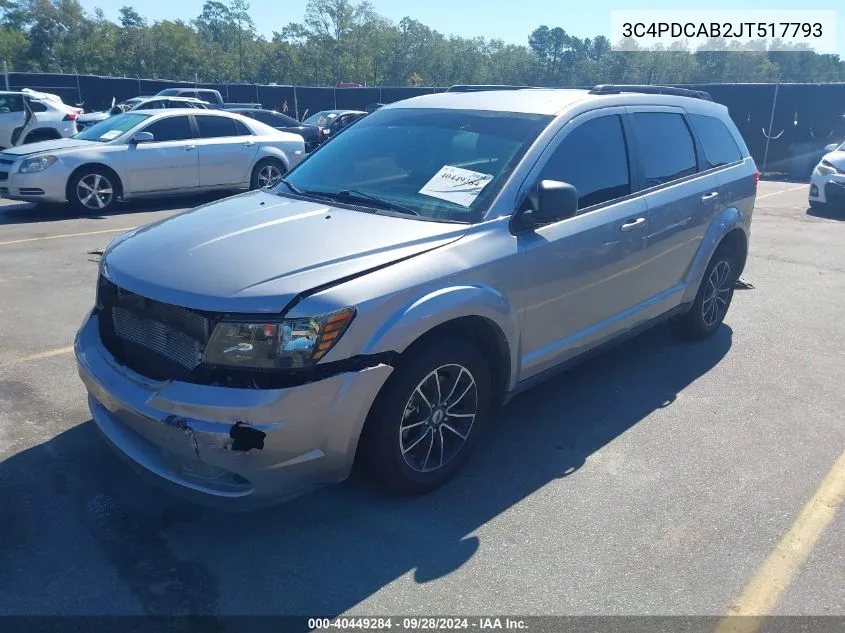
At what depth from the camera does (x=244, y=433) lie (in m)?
2.79

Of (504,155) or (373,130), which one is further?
(373,130)

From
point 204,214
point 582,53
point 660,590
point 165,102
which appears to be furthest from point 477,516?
point 582,53

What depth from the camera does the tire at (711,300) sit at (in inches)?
219

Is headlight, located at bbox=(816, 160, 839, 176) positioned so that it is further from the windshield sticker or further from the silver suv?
the windshield sticker

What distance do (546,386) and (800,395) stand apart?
5.64ft

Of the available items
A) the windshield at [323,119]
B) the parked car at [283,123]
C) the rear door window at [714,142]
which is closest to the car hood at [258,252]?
the rear door window at [714,142]

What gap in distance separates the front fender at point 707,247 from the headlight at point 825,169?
889 centimetres

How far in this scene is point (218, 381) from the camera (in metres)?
2.89

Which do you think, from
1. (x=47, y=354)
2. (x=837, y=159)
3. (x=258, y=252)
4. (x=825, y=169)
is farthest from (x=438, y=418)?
(x=837, y=159)

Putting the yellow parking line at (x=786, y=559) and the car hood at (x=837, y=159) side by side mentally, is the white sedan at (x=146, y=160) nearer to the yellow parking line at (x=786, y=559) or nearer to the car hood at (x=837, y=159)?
the car hood at (x=837, y=159)

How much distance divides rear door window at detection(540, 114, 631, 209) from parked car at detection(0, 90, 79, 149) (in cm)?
1514

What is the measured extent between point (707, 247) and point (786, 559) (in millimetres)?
2708

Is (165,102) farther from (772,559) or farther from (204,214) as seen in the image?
(772,559)

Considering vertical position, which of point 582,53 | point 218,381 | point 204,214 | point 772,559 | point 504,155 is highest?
point 582,53
